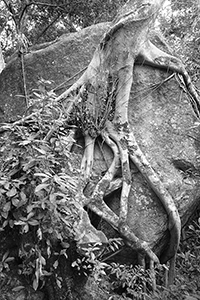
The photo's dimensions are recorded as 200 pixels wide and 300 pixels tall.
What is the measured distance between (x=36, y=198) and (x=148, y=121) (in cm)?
183

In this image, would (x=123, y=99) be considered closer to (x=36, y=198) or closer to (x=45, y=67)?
(x=45, y=67)

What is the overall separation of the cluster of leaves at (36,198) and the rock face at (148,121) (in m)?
0.61

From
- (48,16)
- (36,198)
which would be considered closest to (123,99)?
(36,198)

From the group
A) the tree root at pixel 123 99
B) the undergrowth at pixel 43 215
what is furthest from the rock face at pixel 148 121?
the undergrowth at pixel 43 215

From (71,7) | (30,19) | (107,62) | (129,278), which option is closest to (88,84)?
(107,62)

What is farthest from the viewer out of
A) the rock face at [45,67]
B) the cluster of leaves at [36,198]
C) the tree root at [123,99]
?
the rock face at [45,67]

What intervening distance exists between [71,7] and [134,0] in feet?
12.4

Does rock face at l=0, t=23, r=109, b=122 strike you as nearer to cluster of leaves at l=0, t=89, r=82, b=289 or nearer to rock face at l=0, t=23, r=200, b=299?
rock face at l=0, t=23, r=200, b=299

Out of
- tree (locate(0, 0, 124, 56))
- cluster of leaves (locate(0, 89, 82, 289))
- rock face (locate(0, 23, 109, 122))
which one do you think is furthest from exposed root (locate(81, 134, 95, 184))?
tree (locate(0, 0, 124, 56))

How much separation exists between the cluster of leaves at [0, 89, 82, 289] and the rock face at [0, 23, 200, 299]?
0.61 metres

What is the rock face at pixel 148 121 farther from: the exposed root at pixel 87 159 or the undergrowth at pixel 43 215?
the undergrowth at pixel 43 215

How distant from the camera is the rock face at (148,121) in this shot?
3092 millimetres

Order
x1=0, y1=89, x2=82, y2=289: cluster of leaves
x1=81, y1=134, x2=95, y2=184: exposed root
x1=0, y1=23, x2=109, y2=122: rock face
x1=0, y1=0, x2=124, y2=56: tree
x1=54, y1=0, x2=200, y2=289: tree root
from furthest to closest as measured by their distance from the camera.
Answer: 1. x1=0, y1=0, x2=124, y2=56: tree
2. x1=0, y1=23, x2=109, y2=122: rock face
3. x1=81, y1=134, x2=95, y2=184: exposed root
4. x1=54, y1=0, x2=200, y2=289: tree root
5. x1=0, y1=89, x2=82, y2=289: cluster of leaves

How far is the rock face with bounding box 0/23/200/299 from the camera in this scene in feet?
10.1
